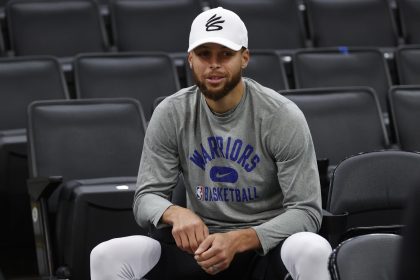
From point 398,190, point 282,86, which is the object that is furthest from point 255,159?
point 282,86

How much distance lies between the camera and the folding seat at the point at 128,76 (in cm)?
275

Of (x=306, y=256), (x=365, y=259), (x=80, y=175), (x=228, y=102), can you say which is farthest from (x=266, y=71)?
(x=365, y=259)

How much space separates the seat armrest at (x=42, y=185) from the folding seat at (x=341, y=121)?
27.0 inches

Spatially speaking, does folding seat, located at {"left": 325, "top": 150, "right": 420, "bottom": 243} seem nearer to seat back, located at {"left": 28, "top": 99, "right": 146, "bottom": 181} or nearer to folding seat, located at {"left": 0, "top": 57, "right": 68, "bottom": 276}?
seat back, located at {"left": 28, "top": 99, "right": 146, "bottom": 181}

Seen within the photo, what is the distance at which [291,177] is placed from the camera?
1.71 metres

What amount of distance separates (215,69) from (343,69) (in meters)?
1.23

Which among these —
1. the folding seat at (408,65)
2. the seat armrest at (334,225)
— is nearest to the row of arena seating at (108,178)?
the seat armrest at (334,225)

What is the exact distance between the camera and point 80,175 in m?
2.28

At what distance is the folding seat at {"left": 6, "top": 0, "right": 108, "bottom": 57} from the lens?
3055mm

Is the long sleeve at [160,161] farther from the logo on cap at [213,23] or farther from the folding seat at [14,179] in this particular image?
the folding seat at [14,179]

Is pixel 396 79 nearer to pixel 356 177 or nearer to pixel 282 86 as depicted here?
A: pixel 282 86

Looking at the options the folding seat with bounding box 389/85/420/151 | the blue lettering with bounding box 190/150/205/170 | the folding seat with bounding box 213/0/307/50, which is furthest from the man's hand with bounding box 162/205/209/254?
the folding seat with bounding box 213/0/307/50

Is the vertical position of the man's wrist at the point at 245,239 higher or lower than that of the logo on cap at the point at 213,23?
lower

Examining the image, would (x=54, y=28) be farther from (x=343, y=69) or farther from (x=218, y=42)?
(x=218, y=42)
